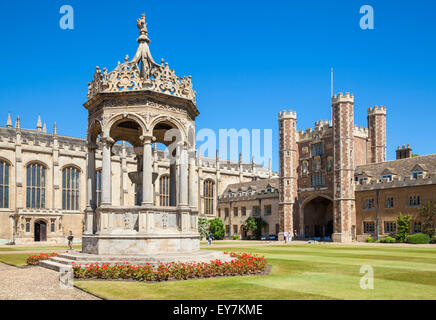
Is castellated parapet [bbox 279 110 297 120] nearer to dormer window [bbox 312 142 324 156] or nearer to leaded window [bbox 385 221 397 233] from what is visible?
dormer window [bbox 312 142 324 156]

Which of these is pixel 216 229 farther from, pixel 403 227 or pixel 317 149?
pixel 403 227

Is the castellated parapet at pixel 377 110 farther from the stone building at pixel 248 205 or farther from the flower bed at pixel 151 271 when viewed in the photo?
the flower bed at pixel 151 271

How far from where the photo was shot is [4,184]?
5191cm

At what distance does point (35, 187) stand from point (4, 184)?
3.54 metres

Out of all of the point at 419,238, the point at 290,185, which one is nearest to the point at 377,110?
the point at 290,185

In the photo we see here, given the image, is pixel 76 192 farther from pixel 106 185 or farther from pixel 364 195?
pixel 106 185

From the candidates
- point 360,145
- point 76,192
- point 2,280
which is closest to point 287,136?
point 360,145

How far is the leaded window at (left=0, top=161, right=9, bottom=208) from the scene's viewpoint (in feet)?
169

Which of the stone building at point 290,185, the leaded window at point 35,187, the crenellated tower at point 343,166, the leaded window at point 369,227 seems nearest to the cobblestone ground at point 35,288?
the stone building at point 290,185

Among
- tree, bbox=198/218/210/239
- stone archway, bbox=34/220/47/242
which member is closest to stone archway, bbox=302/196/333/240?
tree, bbox=198/218/210/239

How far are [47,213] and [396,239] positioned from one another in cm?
3987

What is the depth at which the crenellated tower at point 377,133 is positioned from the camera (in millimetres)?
59094

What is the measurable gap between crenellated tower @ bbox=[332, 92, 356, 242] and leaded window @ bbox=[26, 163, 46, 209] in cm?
3588

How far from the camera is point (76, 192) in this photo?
2269 inches
